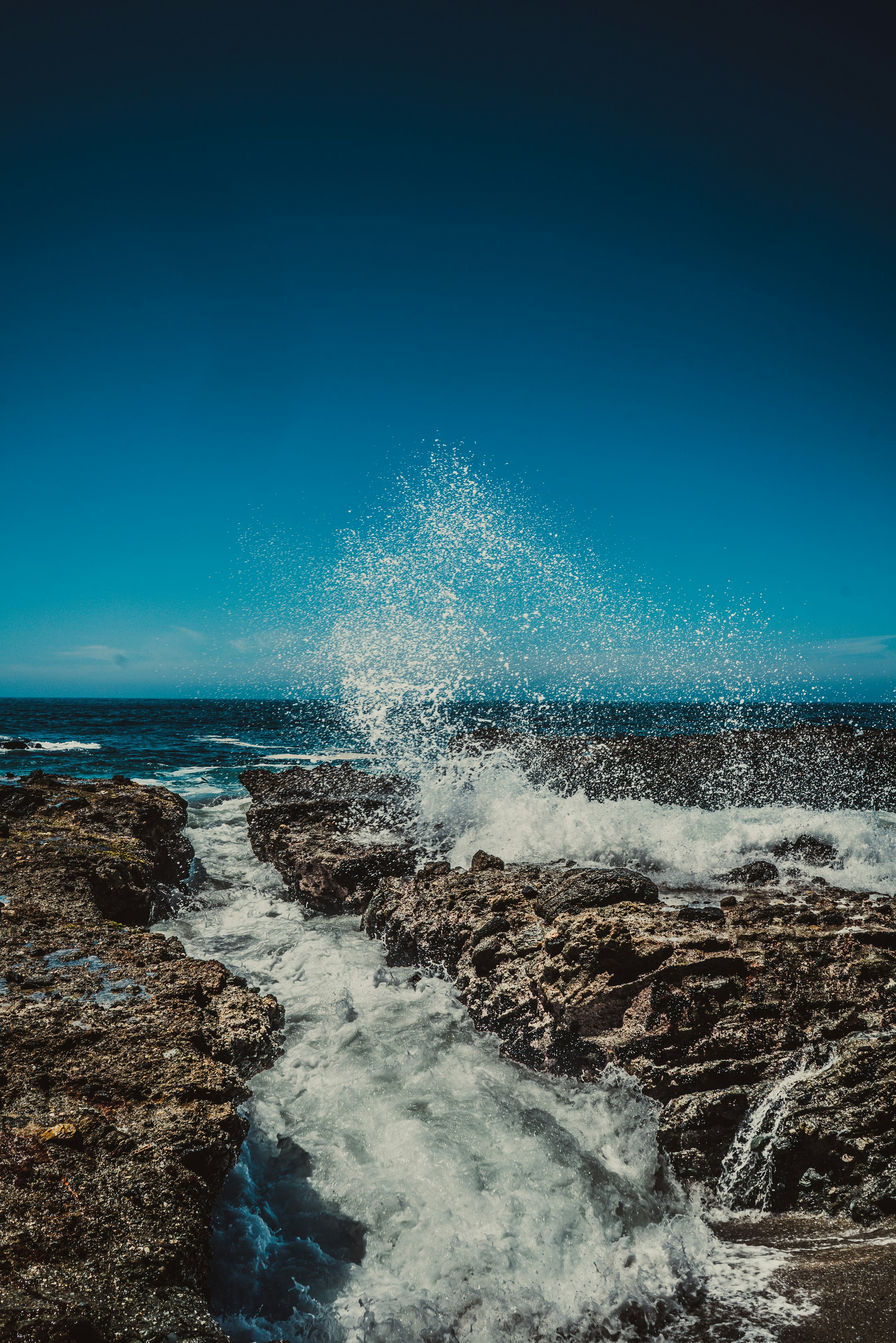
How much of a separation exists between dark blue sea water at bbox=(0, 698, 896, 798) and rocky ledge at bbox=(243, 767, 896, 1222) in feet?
51.4

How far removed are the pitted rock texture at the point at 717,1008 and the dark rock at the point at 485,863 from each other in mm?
1252

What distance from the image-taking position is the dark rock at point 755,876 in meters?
8.66

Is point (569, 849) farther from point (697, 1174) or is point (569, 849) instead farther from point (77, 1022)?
point (77, 1022)

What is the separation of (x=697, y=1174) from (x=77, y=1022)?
4346mm

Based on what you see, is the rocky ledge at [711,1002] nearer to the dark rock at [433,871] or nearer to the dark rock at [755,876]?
the dark rock at [433,871]

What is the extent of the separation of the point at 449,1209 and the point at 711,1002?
2487mm

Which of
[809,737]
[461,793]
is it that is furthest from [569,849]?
[809,737]

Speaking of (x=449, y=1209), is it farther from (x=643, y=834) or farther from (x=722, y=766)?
(x=722, y=766)

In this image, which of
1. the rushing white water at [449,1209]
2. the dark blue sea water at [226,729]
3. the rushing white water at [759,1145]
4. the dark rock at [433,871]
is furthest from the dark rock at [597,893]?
the dark blue sea water at [226,729]

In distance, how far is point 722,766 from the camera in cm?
2450

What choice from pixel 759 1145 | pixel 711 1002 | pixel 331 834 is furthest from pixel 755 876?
pixel 331 834

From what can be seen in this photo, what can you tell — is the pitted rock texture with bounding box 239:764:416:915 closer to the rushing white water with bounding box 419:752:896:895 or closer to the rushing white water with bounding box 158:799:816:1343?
the rushing white water with bounding box 419:752:896:895

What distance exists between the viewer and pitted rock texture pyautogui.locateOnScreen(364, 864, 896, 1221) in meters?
3.97

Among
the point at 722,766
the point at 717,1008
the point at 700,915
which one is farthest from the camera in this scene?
the point at 722,766
